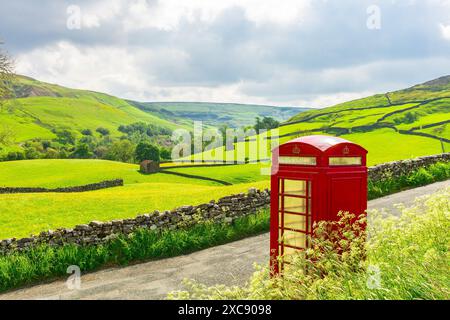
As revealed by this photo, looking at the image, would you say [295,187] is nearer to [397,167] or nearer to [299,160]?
[299,160]

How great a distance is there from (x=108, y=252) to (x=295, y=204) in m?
6.27

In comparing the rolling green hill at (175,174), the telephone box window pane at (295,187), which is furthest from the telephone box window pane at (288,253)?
the rolling green hill at (175,174)

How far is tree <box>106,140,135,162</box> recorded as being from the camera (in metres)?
111

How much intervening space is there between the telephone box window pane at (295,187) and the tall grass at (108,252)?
18.3 ft

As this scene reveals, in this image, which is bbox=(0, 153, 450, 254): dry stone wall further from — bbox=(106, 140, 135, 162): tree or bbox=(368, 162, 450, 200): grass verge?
bbox=(106, 140, 135, 162): tree

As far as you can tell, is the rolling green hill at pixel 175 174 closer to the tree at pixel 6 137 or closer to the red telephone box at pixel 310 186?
the tree at pixel 6 137

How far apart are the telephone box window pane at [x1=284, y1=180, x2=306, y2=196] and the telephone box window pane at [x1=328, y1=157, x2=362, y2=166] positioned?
0.51 metres

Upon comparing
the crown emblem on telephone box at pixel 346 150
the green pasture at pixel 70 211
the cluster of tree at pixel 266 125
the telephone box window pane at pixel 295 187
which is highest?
the cluster of tree at pixel 266 125

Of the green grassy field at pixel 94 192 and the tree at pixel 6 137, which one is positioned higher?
the tree at pixel 6 137

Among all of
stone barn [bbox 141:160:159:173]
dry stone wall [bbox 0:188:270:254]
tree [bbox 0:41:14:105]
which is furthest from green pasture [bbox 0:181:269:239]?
stone barn [bbox 141:160:159:173]

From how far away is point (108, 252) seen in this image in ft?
37.1

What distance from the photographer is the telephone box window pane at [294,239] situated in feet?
21.5

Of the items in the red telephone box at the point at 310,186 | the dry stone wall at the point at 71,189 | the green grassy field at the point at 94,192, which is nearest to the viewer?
the red telephone box at the point at 310,186
